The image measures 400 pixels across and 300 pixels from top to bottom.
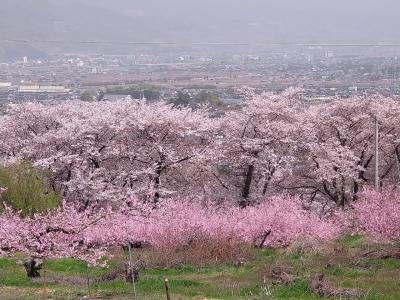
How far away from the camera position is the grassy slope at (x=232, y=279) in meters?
11.8

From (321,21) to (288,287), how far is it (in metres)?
159

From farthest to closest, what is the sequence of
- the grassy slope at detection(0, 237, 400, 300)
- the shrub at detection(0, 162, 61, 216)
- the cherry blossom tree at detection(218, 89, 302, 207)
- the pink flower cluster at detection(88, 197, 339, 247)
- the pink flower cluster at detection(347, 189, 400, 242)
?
1. the cherry blossom tree at detection(218, 89, 302, 207)
2. the shrub at detection(0, 162, 61, 216)
3. the pink flower cluster at detection(88, 197, 339, 247)
4. the pink flower cluster at detection(347, 189, 400, 242)
5. the grassy slope at detection(0, 237, 400, 300)

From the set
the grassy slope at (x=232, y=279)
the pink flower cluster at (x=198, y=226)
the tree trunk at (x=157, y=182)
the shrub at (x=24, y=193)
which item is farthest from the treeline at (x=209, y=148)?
the grassy slope at (x=232, y=279)

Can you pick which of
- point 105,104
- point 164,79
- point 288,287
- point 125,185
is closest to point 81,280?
point 288,287

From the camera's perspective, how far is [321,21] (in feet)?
537

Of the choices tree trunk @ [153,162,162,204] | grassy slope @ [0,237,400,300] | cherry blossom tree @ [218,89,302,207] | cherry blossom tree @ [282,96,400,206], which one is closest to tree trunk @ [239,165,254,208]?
cherry blossom tree @ [218,89,302,207]

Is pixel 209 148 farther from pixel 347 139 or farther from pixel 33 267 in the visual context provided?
pixel 33 267

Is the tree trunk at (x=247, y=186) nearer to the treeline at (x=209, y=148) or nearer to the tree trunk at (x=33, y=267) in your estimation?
the treeline at (x=209, y=148)

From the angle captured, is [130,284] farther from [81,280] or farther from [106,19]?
[106,19]

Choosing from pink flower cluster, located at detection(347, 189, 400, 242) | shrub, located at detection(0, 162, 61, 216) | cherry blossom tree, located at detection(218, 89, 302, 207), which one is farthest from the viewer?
cherry blossom tree, located at detection(218, 89, 302, 207)

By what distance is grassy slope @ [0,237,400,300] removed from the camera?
1182cm

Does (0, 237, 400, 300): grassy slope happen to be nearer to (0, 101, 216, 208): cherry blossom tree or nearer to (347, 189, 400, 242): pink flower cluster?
(347, 189, 400, 242): pink flower cluster

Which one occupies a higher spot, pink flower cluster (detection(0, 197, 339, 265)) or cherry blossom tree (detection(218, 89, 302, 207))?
cherry blossom tree (detection(218, 89, 302, 207))

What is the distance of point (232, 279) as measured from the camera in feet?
45.2
